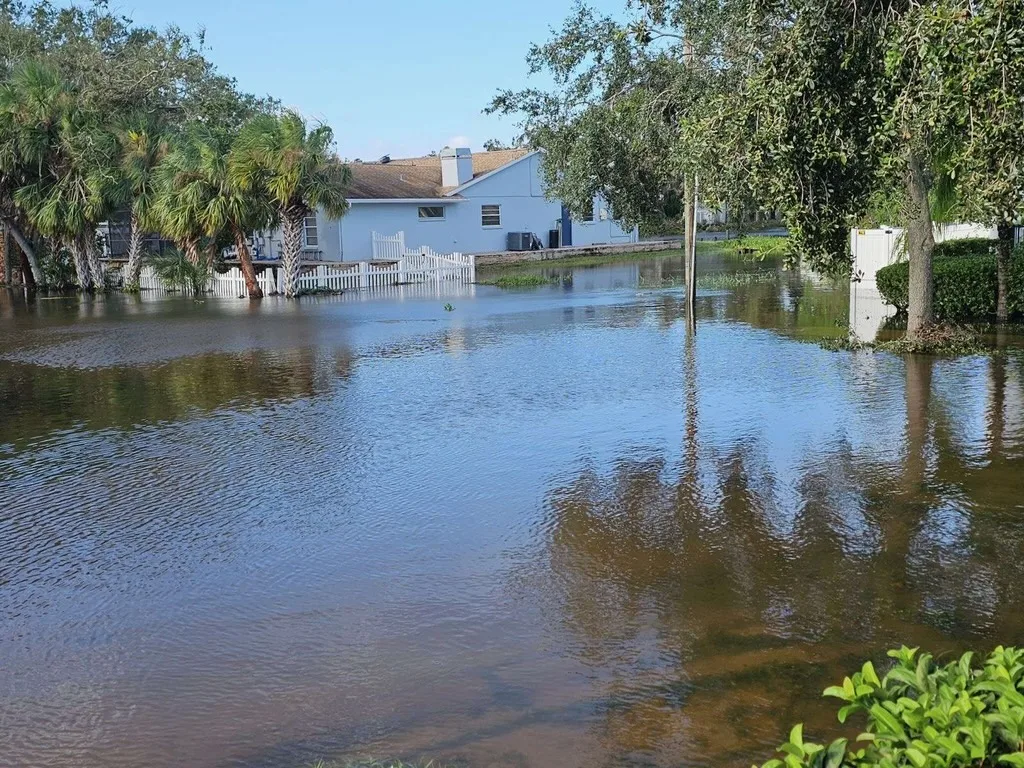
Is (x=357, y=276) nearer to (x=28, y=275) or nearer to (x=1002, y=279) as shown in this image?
(x=28, y=275)

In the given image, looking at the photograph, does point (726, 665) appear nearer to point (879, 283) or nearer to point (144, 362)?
point (144, 362)

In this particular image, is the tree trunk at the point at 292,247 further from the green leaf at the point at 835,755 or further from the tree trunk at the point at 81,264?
the green leaf at the point at 835,755

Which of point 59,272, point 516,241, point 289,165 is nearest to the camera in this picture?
point 289,165

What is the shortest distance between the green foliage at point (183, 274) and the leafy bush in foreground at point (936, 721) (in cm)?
3042

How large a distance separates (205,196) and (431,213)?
15.3 m

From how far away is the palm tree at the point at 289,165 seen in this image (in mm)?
27156

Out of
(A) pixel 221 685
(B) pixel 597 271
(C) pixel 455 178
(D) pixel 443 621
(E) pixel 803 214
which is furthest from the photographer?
(C) pixel 455 178

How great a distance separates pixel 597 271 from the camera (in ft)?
124

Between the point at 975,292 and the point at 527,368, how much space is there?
312 inches

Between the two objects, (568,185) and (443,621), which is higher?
(568,185)

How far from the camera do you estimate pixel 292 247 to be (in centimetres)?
2917

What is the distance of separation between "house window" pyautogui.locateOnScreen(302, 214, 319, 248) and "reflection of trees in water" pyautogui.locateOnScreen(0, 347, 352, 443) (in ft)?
79.2

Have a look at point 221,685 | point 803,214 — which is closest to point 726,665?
point 221,685

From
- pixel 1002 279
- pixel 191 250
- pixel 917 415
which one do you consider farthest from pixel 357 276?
pixel 917 415
